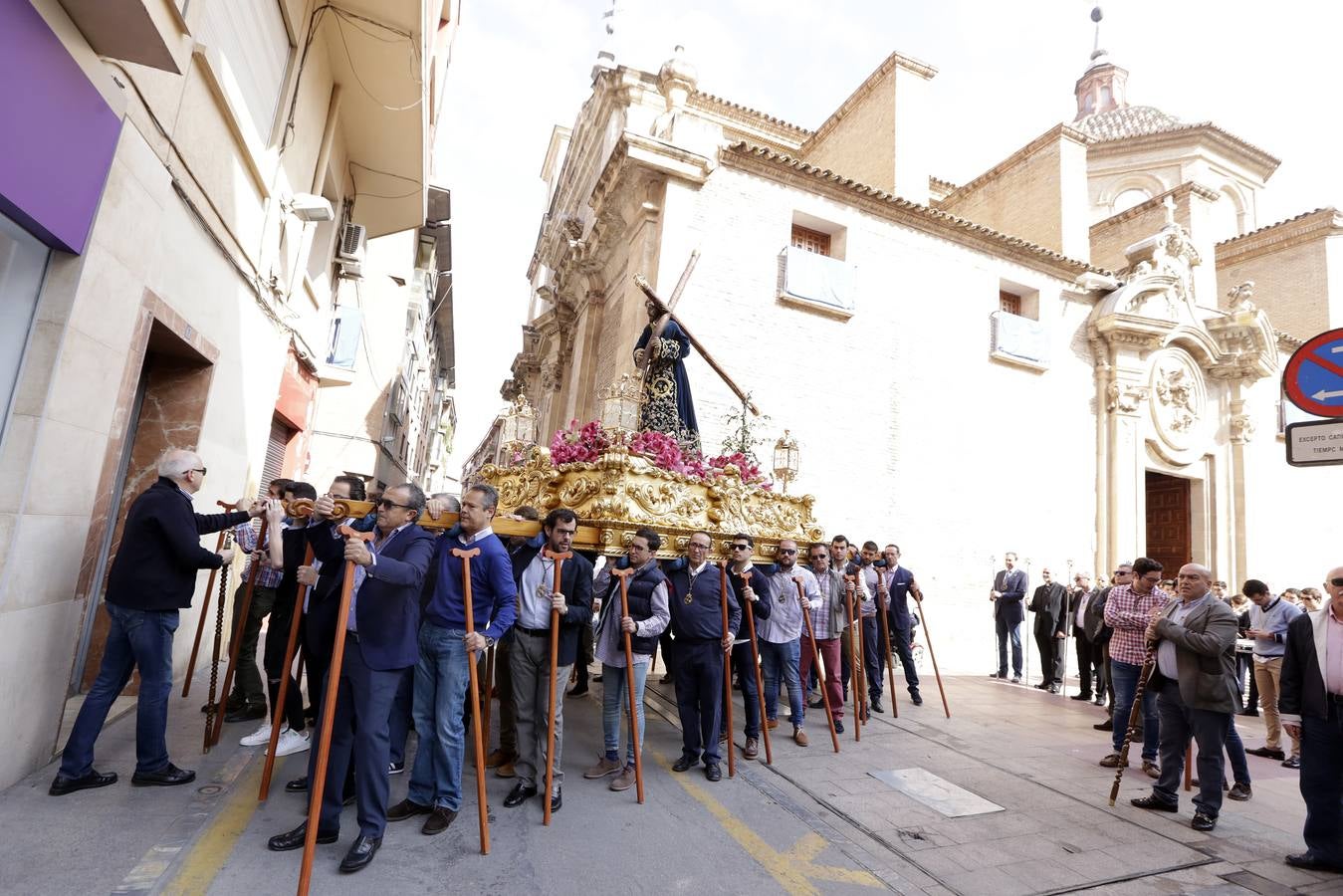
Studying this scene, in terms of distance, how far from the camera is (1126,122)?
28281mm

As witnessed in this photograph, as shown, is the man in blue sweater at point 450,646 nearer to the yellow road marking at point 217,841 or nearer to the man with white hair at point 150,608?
the yellow road marking at point 217,841

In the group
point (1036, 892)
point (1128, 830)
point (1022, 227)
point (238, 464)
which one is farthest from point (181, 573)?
point (1022, 227)

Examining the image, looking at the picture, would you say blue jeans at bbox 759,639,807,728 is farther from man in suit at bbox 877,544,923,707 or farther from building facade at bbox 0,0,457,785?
building facade at bbox 0,0,457,785

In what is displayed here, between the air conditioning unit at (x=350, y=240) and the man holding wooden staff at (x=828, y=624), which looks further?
the air conditioning unit at (x=350, y=240)

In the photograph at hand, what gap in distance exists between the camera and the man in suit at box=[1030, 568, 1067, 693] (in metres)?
11.1

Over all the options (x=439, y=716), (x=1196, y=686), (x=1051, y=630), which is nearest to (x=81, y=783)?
(x=439, y=716)

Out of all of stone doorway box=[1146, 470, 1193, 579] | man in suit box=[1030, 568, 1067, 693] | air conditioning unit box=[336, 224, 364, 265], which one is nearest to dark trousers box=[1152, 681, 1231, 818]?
man in suit box=[1030, 568, 1067, 693]

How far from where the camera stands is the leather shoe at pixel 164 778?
416 cm

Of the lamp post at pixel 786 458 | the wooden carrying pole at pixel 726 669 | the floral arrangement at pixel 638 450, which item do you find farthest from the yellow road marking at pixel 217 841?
the lamp post at pixel 786 458

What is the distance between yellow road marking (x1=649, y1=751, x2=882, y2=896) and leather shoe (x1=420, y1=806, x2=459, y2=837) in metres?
1.77

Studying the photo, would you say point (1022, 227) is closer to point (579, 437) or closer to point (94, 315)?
point (579, 437)

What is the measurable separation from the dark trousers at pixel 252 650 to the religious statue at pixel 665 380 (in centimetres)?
420

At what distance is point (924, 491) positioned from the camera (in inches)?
559

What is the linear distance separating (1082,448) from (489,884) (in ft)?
56.4
